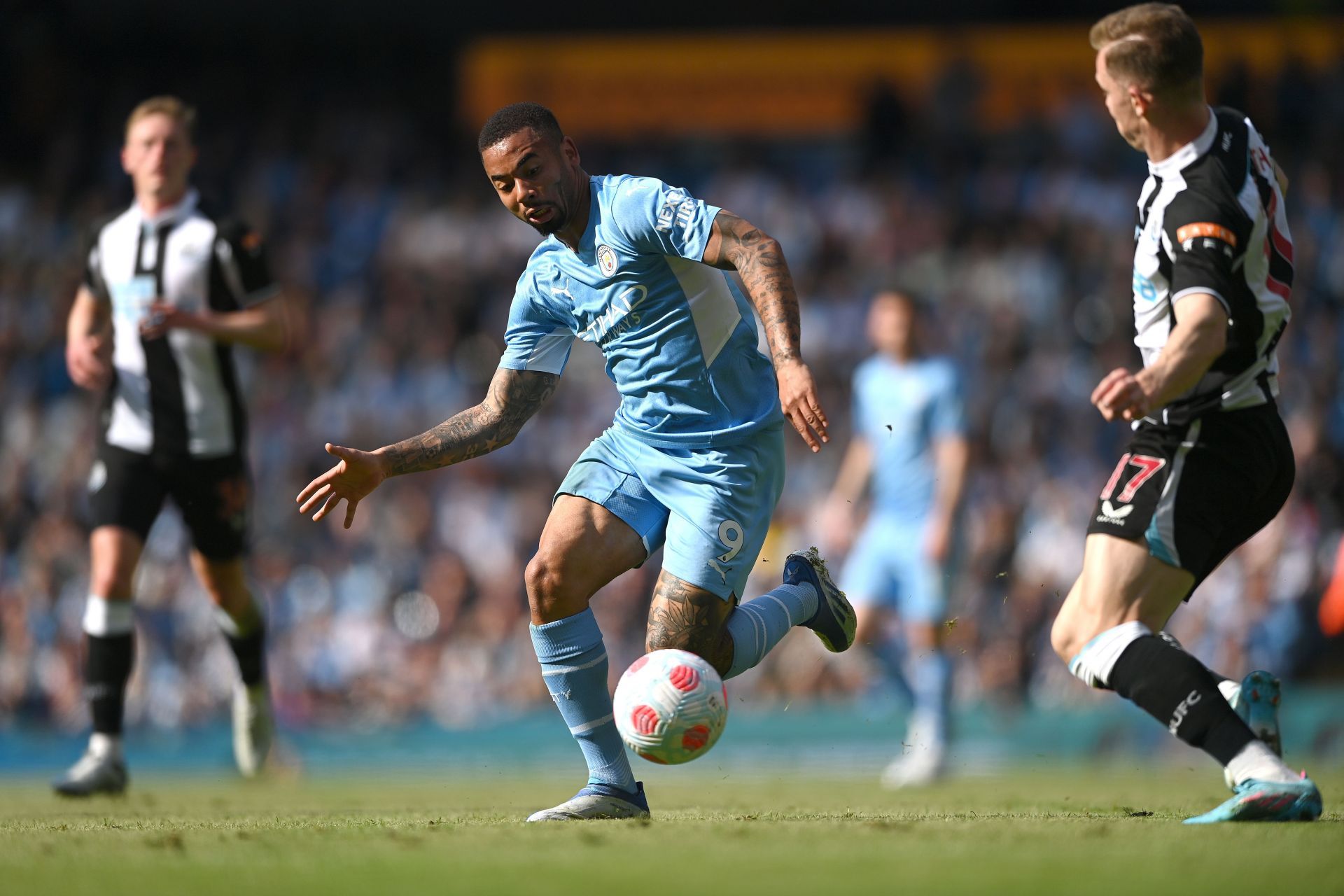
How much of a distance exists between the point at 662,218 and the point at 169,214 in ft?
12.5

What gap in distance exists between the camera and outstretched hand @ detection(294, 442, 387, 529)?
536 centimetres

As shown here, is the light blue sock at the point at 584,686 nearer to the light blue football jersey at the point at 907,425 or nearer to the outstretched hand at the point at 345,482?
the outstretched hand at the point at 345,482

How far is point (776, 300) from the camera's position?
500cm

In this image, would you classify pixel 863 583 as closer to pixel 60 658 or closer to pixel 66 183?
pixel 60 658

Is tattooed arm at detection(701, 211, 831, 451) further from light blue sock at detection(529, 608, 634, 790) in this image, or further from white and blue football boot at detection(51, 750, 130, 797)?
white and blue football boot at detection(51, 750, 130, 797)

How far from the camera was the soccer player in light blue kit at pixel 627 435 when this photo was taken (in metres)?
5.41

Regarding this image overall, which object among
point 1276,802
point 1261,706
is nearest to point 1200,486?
point 1261,706

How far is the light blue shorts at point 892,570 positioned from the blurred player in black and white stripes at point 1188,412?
4767 millimetres

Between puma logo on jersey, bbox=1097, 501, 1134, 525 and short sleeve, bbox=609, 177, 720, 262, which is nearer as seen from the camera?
puma logo on jersey, bbox=1097, 501, 1134, 525

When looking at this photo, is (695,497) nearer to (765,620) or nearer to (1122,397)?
(765,620)

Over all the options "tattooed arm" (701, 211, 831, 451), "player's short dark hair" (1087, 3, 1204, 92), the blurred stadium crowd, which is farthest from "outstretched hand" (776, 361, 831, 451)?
the blurred stadium crowd

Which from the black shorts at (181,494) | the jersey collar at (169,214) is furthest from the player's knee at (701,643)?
the jersey collar at (169,214)

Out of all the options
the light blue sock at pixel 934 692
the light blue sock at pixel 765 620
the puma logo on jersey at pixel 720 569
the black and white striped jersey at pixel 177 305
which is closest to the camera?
the puma logo on jersey at pixel 720 569

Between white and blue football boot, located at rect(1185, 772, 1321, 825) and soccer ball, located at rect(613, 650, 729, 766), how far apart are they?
5.27 ft
